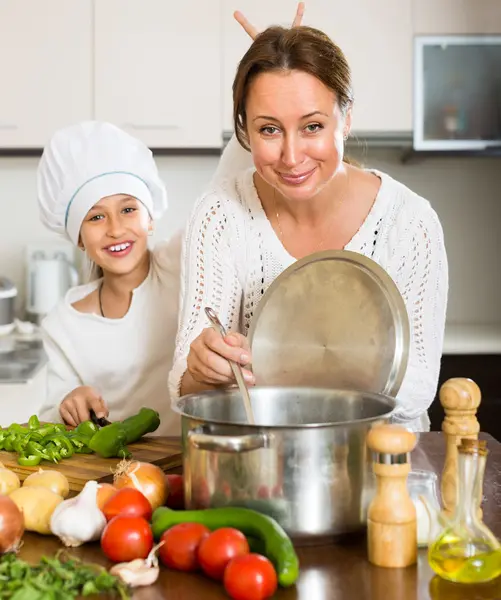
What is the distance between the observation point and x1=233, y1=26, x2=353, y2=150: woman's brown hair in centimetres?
146

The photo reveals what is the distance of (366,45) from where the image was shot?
131 inches

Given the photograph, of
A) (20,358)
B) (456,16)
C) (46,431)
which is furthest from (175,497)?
(456,16)

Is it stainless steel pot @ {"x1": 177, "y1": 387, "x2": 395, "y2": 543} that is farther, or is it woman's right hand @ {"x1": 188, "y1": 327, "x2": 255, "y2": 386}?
woman's right hand @ {"x1": 188, "y1": 327, "x2": 255, "y2": 386}

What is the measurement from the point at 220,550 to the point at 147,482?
23 cm

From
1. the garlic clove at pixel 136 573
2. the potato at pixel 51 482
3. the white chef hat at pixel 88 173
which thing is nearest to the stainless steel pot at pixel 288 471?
the garlic clove at pixel 136 573

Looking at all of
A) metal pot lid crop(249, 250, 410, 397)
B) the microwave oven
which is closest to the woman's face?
metal pot lid crop(249, 250, 410, 397)

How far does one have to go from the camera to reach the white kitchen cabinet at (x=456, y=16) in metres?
3.34

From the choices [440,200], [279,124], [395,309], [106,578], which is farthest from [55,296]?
[106,578]

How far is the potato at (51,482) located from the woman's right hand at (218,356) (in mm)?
248

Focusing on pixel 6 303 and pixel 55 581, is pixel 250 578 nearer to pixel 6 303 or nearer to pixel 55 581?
pixel 55 581

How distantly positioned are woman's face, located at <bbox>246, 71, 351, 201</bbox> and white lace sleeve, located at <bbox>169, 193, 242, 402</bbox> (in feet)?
0.71

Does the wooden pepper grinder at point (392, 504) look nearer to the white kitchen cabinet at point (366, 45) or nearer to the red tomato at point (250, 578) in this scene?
the red tomato at point (250, 578)

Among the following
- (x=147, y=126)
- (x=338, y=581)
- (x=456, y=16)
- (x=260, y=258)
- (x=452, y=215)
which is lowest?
(x=338, y=581)

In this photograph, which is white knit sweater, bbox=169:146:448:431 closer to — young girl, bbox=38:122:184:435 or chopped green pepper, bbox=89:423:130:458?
chopped green pepper, bbox=89:423:130:458
